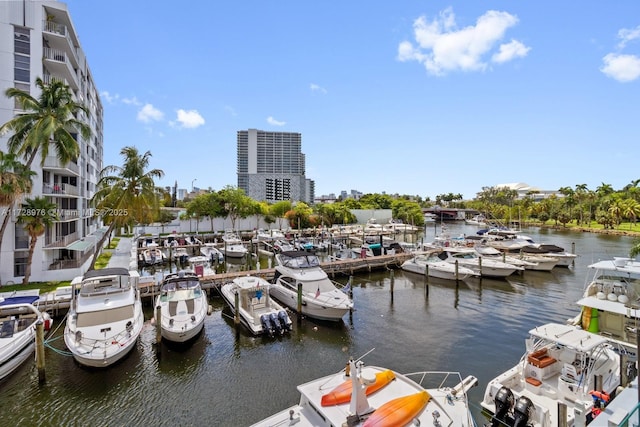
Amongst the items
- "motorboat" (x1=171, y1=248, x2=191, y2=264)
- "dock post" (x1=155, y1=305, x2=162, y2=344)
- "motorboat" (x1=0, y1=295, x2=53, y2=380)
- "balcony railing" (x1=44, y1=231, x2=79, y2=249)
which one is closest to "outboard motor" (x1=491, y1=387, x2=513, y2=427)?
"dock post" (x1=155, y1=305, x2=162, y2=344)

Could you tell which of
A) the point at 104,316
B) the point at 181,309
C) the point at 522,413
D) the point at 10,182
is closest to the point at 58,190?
the point at 10,182

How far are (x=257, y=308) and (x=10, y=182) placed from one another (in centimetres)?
1678

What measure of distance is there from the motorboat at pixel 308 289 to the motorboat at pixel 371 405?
386 inches

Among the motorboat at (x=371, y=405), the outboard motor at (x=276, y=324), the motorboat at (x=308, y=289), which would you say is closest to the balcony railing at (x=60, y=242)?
the motorboat at (x=308, y=289)

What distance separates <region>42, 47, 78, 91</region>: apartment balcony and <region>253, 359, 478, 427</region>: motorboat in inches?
1266

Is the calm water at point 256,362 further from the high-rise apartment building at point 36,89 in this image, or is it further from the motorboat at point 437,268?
the high-rise apartment building at point 36,89

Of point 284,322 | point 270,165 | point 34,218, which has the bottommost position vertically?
point 284,322

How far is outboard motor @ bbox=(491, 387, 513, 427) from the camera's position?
1004 cm

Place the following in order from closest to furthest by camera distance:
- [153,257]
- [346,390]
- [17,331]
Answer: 1. [346,390]
2. [17,331]
3. [153,257]

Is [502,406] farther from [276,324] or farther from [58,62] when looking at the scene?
[58,62]

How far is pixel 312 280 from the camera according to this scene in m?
21.9

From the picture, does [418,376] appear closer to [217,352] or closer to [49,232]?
[217,352]

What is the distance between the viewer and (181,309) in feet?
59.3

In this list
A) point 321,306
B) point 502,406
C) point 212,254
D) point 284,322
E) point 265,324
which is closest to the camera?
point 502,406
